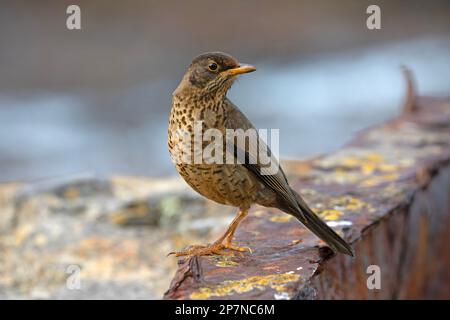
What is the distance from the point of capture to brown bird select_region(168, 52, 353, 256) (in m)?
3.93

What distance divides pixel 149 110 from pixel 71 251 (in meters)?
6.53

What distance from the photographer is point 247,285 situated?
3.14 meters

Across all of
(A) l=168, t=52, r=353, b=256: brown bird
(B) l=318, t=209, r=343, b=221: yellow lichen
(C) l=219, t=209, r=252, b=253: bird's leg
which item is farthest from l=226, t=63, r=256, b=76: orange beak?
(B) l=318, t=209, r=343, b=221: yellow lichen

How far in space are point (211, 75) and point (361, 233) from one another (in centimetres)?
109

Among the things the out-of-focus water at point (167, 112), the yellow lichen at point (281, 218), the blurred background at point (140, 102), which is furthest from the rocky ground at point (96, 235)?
the out-of-focus water at point (167, 112)

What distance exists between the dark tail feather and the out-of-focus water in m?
4.93

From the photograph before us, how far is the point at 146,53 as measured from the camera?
547 inches

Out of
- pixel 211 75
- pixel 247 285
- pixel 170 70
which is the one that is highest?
pixel 170 70

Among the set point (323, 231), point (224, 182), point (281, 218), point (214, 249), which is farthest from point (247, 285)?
point (281, 218)

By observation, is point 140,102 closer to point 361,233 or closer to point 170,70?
point 170,70

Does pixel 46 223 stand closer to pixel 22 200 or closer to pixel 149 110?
A: pixel 22 200

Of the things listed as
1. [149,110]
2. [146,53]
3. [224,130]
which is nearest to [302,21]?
[146,53]

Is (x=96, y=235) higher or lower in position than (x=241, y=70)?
lower

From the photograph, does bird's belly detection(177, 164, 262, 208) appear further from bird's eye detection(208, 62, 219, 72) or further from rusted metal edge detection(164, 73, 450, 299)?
bird's eye detection(208, 62, 219, 72)
